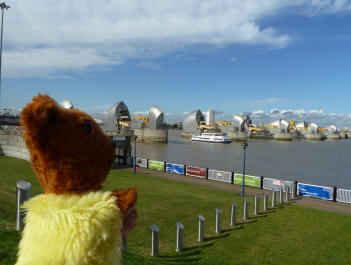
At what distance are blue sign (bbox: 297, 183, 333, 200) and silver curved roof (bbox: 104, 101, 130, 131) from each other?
64960 mm

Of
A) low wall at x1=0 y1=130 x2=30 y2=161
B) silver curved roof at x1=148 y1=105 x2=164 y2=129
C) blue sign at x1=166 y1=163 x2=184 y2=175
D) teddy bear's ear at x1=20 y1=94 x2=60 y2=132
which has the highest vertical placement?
silver curved roof at x1=148 y1=105 x2=164 y2=129

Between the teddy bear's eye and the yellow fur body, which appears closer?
the yellow fur body

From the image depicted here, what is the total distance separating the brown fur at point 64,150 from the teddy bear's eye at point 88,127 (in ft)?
0.05

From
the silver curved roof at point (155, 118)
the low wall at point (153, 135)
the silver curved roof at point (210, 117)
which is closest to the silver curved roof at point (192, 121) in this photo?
the silver curved roof at point (210, 117)

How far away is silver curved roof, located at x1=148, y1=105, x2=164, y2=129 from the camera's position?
76.4 meters

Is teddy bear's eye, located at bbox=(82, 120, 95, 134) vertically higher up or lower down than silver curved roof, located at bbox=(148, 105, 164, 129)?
lower down

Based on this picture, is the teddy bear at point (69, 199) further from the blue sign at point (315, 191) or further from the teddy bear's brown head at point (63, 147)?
the blue sign at point (315, 191)

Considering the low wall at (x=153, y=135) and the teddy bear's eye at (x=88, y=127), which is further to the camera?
the low wall at (x=153, y=135)

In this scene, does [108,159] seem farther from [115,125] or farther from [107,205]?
[115,125]

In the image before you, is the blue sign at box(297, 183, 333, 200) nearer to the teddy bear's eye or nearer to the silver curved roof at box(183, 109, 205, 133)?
the teddy bear's eye

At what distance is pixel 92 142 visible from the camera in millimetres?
1918

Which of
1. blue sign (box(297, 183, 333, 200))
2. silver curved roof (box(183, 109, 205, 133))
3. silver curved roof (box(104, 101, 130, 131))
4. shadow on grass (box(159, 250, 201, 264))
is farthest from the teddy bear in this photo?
silver curved roof (box(183, 109, 205, 133))

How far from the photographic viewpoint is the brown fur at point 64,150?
1688mm

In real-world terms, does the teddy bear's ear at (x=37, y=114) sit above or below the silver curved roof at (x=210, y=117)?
below
